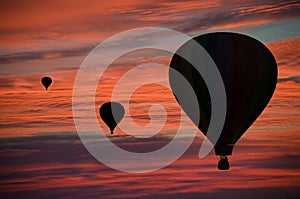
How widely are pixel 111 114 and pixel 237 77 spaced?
22315 millimetres

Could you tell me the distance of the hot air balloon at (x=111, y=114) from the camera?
89.4 meters

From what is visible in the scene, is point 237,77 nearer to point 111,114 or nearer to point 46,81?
point 111,114

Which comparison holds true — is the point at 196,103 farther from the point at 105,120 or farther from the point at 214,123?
the point at 105,120

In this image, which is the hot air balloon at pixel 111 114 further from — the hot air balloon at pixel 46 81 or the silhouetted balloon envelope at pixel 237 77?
the silhouetted balloon envelope at pixel 237 77

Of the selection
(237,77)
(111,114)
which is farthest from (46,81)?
(237,77)

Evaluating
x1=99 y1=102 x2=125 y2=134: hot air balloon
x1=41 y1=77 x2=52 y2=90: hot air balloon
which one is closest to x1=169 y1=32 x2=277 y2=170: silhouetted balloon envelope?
x1=99 y1=102 x2=125 y2=134: hot air balloon

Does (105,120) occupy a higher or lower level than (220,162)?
higher

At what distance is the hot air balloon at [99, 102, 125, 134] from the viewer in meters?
89.4

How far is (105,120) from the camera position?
294 ft

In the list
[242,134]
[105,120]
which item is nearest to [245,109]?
[242,134]

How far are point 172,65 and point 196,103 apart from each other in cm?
368

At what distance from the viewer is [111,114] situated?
90125 mm

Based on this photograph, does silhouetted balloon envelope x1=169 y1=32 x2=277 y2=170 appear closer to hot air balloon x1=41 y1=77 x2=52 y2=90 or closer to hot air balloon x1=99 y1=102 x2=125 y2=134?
hot air balloon x1=99 y1=102 x2=125 y2=134

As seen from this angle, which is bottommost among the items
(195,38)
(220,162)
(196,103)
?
(220,162)
